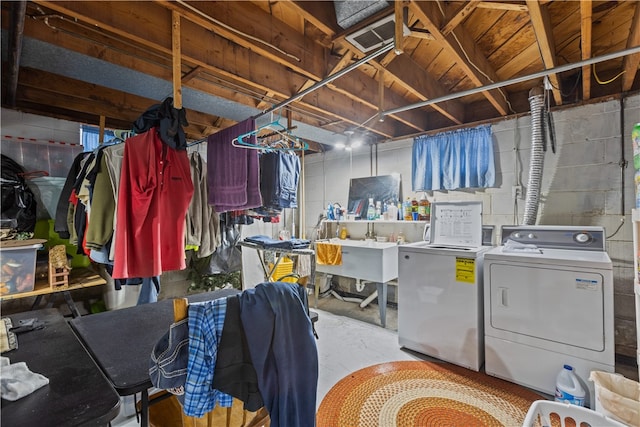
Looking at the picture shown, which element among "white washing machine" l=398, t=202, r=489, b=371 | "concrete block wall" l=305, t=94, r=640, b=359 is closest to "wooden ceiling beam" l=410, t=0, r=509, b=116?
"concrete block wall" l=305, t=94, r=640, b=359

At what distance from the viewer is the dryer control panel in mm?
2340

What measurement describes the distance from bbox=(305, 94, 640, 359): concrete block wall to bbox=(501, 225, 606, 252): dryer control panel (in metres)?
0.50

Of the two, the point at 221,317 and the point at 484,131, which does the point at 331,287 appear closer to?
the point at 484,131

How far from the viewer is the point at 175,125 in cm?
177

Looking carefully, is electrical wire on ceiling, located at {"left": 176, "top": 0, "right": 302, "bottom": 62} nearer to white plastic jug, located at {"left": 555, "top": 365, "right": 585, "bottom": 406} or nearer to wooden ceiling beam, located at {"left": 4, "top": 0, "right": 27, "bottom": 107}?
wooden ceiling beam, located at {"left": 4, "top": 0, "right": 27, "bottom": 107}

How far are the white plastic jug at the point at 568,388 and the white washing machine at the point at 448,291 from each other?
54 cm

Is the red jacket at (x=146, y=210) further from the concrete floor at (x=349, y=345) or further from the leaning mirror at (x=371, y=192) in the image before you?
the leaning mirror at (x=371, y=192)

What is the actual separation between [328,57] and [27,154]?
2.93m

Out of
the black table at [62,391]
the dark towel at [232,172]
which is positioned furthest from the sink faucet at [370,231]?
the black table at [62,391]

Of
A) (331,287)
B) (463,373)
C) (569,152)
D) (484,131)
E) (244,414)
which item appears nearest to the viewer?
(244,414)

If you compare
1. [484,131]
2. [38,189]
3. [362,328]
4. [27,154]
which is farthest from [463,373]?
[27,154]

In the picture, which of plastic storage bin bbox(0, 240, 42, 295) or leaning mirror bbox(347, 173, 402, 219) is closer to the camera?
plastic storage bin bbox(0, 240, 42, 295)

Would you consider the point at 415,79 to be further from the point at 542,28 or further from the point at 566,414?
the point at 566,414

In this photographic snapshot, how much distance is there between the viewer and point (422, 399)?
2.06m
